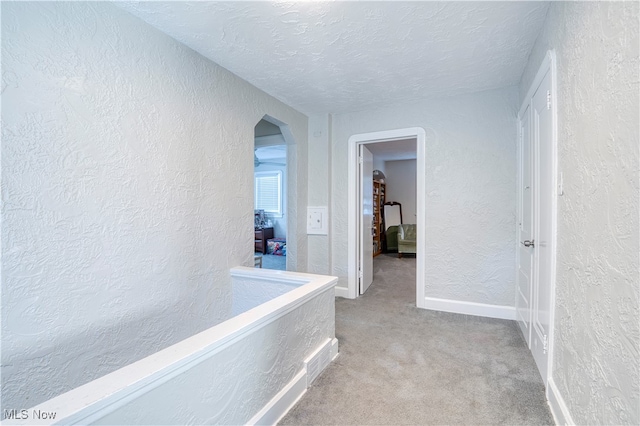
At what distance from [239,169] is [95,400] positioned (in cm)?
194

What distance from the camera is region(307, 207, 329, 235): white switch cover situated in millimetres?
3463

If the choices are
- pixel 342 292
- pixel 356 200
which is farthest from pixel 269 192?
pixel 342 292

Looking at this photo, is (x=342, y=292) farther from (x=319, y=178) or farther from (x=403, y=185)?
(x=403, y=185)

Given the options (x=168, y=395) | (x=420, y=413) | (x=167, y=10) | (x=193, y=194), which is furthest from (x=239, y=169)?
(x=420, y=413)

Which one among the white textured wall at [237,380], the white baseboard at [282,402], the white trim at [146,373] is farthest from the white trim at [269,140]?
the white baseboard at [282,402]

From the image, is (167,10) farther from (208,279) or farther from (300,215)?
(300,215)

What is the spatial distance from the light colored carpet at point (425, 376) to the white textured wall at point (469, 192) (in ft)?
1.30

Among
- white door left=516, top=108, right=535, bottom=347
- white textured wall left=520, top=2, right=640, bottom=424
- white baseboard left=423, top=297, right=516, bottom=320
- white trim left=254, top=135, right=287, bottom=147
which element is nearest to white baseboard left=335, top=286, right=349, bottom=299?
white baseboard left=423, top=297, right=516, bottom=320

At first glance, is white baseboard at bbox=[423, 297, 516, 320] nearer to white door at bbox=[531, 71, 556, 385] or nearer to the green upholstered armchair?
white door at bbox=[531, 71, 556, 385]

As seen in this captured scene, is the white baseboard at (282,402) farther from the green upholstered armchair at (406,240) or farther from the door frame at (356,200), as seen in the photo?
the green upholstered armchair at (406,240)

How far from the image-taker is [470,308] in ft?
9.62

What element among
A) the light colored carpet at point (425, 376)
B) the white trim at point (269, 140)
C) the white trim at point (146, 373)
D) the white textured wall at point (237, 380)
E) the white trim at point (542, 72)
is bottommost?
the light colored carpet at point (425, 376)

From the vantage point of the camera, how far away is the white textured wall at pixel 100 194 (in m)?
1.27

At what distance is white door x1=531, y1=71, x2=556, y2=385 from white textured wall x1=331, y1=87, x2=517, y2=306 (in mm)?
763
